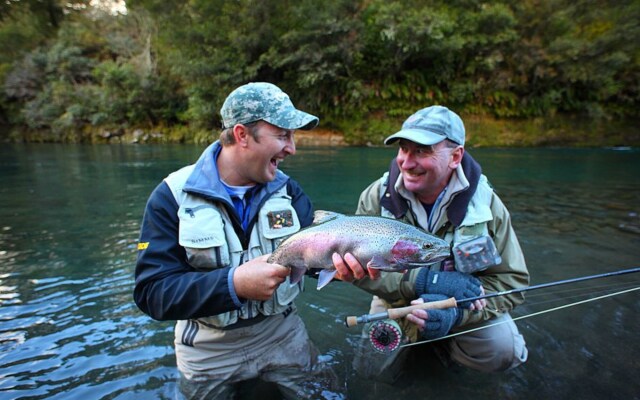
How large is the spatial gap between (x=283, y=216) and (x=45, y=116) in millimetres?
36423

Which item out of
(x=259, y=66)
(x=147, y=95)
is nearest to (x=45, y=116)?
(x=147, y=95)

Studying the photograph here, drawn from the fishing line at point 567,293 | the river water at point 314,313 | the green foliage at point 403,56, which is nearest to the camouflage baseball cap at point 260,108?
the river water at point 314,313

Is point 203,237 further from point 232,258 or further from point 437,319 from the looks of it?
point 437,319

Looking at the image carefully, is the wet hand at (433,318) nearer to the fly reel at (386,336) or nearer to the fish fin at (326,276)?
the fly reel at (386,336)

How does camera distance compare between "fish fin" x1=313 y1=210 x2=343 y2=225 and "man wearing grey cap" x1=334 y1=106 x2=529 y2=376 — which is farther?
"man wearing grey cap" x1=334 y1=106 x2=529 y2=376

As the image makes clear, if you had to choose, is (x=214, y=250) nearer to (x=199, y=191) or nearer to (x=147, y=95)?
(x=199, y=191)

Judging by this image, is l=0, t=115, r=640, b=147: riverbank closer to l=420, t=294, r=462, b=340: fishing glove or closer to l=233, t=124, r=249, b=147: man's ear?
l=420, t=294, r=462, b=340: fishing glove

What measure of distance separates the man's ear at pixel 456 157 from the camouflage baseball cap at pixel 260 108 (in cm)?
113

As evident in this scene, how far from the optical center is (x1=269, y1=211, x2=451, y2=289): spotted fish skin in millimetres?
2131

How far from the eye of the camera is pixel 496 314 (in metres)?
2.80

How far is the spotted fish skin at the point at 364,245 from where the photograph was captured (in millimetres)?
2131

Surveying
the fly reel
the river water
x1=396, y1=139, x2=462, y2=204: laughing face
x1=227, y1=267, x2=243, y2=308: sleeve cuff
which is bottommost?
the river water

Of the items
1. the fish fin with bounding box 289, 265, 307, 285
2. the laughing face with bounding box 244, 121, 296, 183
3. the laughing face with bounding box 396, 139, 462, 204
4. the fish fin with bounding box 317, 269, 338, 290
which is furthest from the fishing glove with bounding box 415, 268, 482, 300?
the laughing face with bounding box 244, 121, 296, 183

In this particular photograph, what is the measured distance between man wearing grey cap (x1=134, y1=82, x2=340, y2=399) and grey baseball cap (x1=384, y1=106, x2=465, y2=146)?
69cm
